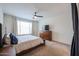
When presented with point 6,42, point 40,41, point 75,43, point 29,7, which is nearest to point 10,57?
point 6,42

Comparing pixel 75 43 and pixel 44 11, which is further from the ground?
pixel 44 11

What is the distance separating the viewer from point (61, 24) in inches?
61.6

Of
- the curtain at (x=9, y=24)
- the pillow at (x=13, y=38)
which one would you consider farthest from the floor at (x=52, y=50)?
the curtain at (x=9, y=24)

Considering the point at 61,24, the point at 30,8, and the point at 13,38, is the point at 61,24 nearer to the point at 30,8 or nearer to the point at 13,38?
the point at 30,8

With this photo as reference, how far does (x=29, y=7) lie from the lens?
147cm

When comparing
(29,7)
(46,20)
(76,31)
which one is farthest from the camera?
(46,20)

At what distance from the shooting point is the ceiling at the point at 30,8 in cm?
143

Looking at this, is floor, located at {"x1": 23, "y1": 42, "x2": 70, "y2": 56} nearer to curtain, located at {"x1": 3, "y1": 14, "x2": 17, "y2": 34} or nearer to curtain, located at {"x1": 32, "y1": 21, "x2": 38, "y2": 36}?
curtain, located at {"x1": 32, "y1": 21, "x2": 38, "y2": 36}

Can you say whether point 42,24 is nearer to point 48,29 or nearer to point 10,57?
point 48,29

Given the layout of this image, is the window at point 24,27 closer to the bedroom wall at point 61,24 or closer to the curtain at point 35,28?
the curtain at point 35,28

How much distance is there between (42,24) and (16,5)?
23.9 inches

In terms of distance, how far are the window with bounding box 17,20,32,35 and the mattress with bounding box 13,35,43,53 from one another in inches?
3.9

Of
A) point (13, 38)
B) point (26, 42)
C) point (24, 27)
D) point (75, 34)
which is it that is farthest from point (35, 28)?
point (75, 34)

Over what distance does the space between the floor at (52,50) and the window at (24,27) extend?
41cm
